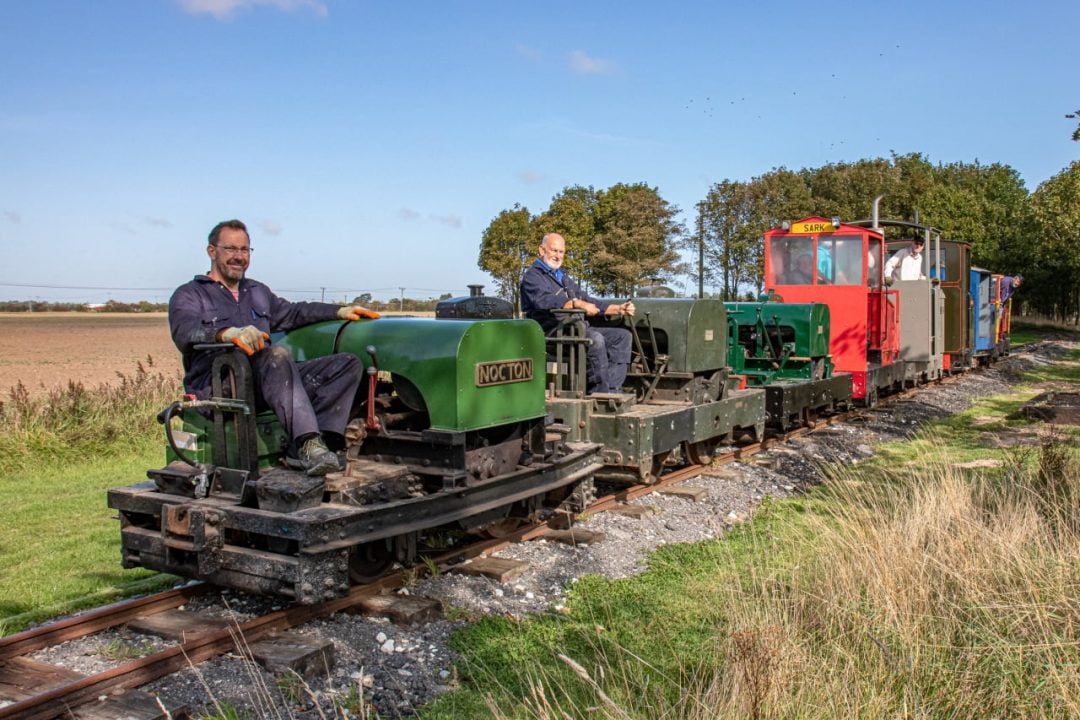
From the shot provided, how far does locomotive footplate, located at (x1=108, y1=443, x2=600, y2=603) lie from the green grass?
1.61ft

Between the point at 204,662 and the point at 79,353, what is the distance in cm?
2632

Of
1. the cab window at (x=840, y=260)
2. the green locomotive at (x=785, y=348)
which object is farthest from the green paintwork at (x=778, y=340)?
the cab window at (x=840, y=260)

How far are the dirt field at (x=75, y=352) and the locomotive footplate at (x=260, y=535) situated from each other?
403 inches

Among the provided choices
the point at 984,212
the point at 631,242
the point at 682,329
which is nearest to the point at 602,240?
the point at 631,242

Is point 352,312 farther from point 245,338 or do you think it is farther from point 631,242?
point 631,242

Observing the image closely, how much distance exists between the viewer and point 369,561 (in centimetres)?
554

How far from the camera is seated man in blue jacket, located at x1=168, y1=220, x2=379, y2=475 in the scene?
5043mm

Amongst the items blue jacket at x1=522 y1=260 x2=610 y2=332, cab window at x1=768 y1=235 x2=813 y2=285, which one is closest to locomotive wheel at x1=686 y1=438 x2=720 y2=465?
blue jacket at x1=522 y1=260 x2=610 y2=332

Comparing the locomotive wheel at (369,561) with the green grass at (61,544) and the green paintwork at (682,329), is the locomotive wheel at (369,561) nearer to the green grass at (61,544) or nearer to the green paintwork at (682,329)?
the green grass at (61,544)

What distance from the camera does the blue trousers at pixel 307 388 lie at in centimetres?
504

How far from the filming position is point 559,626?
15.9 ft

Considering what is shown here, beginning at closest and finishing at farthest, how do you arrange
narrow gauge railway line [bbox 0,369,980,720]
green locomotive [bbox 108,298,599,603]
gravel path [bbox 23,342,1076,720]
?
narrow gauge railway line [bbox 0,369,980,720]
gravel path [bbox 23,342,1076,720]
green locomotive [bbox 108,298,599,603]

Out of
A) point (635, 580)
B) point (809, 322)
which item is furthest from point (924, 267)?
point (635, 580)

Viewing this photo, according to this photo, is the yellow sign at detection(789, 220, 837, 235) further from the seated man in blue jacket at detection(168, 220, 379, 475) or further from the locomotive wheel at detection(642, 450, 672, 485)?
the seated man in blue jacket at detection(168, 220, 379, 475)
